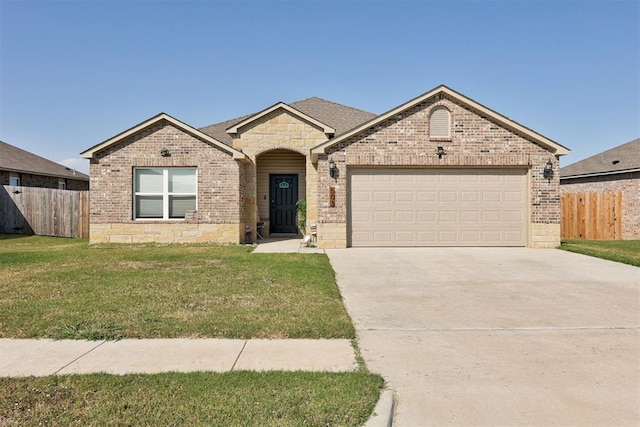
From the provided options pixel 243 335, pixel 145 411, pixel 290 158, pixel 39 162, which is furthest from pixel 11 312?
pixel 39 162

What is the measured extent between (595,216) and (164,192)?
17577 mm

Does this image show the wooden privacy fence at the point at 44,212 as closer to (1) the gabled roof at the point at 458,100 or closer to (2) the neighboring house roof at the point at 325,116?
(2) the neighboring house roof at the point at 325,116

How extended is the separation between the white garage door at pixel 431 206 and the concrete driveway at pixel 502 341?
3860 mm

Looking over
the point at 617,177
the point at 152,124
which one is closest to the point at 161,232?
the point at 152,124

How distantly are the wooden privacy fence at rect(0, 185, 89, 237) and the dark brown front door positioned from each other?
307 inches

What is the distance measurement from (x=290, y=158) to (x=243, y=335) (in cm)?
1281

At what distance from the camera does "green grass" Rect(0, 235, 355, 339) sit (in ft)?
16.3

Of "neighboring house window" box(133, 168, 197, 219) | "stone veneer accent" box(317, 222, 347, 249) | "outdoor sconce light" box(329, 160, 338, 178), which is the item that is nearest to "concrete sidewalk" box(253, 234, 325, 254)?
"stone veneer accent" box(317, 222, 347, 249)

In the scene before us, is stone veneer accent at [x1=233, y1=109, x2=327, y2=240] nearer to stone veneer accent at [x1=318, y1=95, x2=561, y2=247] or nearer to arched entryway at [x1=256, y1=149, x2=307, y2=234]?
arched entryway at [x1=256, y1=149, x2=307, y2=234]

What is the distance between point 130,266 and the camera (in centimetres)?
941

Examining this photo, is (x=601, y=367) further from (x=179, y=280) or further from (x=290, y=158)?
(x=290, y=158)

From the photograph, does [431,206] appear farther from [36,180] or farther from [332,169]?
[36,180]

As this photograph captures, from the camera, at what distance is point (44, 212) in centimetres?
1795

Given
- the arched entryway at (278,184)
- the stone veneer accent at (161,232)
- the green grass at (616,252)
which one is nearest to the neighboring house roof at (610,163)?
the green grass at (616,252)
